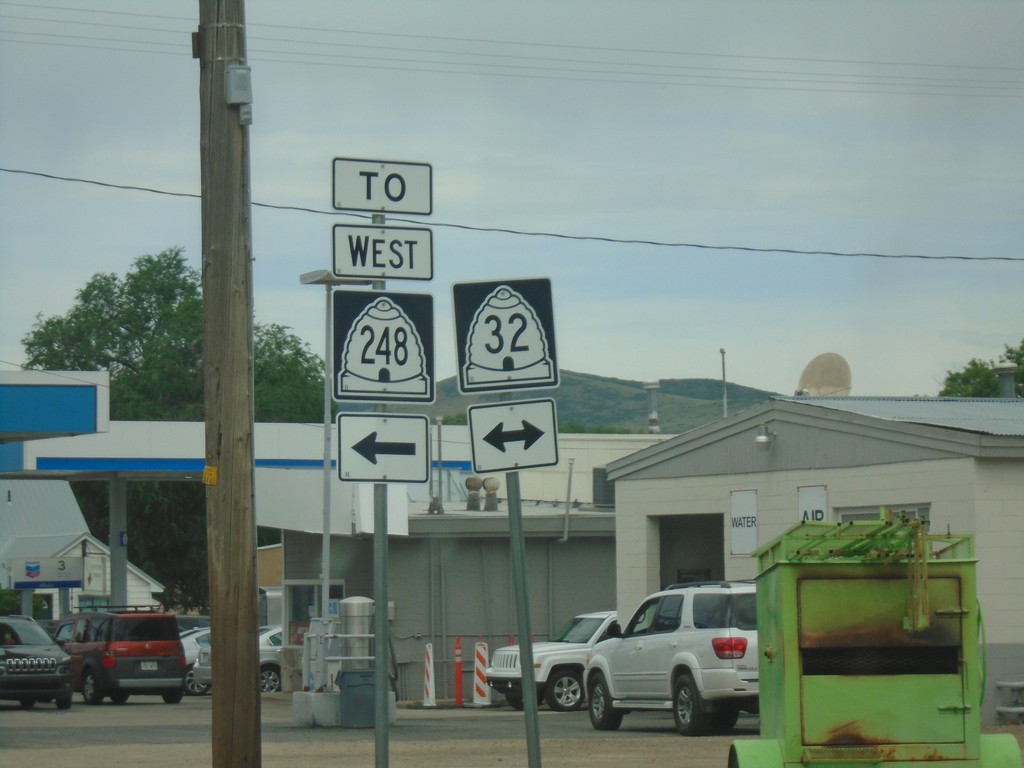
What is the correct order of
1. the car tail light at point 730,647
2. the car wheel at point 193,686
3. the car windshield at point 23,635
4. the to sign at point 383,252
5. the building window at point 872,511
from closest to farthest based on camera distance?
1. the to sign at point 383,252
2. the car tail light at point 730,647
3. the building window at point 872,511
4. the car windshield at point 23,635
5. the car wheel at point 193,686

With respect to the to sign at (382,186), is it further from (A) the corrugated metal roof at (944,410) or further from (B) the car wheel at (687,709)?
(A) the corrugated metal roof at (944,410)

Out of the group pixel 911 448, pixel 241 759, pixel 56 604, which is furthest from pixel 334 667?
pixel 56 604

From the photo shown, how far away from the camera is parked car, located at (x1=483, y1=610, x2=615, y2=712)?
28594 millimetres

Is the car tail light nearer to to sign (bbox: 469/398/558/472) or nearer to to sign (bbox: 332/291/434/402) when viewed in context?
to sign (bbox: 332/291/434/402)

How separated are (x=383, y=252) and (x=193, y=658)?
30179 mm

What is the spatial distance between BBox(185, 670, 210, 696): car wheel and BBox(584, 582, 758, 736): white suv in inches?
654

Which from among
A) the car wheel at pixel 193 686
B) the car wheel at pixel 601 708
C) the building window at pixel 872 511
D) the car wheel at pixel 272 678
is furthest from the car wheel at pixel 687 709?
the car wheel at pixel 193 686

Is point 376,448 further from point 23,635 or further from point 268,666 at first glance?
point 268,666

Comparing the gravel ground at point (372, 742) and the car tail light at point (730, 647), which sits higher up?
the car tail light at point (730, 647)

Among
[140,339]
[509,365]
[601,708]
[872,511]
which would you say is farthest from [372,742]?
[140,339]

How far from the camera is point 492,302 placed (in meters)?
9.52

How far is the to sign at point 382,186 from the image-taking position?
9.95 metres

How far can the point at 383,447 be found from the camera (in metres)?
9.76

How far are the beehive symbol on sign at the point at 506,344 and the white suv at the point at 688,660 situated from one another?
11787 millimetres
